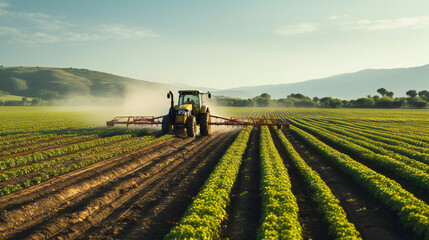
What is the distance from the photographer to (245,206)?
7996mm

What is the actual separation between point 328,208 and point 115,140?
17.0m

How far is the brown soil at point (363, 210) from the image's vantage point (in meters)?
6.50

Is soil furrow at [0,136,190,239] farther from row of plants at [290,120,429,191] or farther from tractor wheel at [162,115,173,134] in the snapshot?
row of plants at [290,120,429,191]

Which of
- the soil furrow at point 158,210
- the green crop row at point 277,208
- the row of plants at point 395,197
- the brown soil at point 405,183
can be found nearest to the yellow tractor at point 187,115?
the soil furrow at point 158,210

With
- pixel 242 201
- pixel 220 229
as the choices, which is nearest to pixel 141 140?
pixel 242 201

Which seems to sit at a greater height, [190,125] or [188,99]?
[188,99]

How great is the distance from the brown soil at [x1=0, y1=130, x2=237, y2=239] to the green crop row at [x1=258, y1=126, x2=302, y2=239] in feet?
13.3

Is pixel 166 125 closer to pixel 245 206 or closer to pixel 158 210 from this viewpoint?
pixel 158 210

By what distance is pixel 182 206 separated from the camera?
26.8ft

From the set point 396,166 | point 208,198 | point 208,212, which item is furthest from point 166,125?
point 396,166

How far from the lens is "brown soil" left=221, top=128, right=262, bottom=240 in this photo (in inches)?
256

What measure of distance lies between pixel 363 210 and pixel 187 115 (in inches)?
551

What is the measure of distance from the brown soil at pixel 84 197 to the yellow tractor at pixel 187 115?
572 centimetres

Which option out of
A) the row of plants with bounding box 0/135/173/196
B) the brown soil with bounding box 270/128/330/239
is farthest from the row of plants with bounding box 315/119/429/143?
the row of plants with bounding box 0/135/173/196
